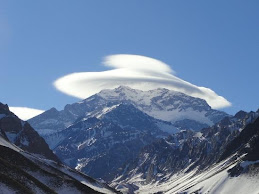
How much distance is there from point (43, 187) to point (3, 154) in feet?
82.9

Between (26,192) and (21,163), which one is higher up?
(21,163)

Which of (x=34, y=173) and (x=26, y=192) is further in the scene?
(x=34, y=173)

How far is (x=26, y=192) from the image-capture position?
8881 centimetres

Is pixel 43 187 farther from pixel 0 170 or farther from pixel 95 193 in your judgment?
pixel 95 193

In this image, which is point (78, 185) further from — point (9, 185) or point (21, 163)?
point (9, 185)

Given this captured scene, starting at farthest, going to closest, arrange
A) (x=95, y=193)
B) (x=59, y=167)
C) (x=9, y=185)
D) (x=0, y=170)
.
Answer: (x=59, y=167) < (x=95, y=193) < (x=0, y=170) < (x=9, y=185)

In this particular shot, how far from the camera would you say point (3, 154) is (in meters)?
124

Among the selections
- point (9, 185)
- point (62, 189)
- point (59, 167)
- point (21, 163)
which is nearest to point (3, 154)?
point (21, 163)

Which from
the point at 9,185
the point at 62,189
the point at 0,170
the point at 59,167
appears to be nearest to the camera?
the point at 9,185

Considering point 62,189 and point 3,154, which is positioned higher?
point 3,154

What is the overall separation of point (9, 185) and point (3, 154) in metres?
37.9

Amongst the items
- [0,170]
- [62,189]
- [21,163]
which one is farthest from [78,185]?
[0,170]

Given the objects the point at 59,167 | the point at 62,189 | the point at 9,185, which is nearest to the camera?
the point at 9,185

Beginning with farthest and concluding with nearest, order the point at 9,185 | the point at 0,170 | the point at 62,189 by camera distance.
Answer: the point at 62,189 < the point at 0,170 < the point at 9,185
